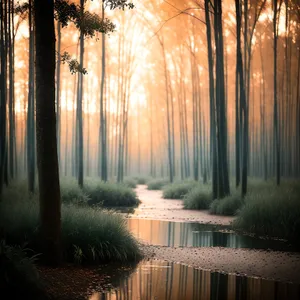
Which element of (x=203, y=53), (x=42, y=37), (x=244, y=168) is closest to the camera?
(x=42, y=37)

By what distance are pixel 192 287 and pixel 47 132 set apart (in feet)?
10.2

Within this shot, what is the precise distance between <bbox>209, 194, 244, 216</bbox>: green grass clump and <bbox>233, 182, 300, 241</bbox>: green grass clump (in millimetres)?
2582

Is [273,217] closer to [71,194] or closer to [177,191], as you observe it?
[71,194]

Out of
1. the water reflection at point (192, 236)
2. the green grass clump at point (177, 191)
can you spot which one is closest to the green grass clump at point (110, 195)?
the green grass clump at point (177, 191)

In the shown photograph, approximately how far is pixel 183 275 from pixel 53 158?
2718mm

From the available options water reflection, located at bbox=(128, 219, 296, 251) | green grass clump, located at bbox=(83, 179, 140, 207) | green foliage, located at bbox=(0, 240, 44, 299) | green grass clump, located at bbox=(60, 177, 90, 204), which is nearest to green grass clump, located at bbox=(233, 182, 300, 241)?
water reflection, located at bbox=(128, 219, 296, 251)

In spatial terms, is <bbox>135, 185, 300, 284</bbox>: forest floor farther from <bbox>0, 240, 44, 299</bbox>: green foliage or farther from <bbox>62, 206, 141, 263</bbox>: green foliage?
<bbox>0, 240, 44, 299</bbox>: green foliage

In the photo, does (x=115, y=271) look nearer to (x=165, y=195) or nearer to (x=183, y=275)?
(x=183, y=275)

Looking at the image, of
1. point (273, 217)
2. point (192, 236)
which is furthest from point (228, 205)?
point (192, 236)

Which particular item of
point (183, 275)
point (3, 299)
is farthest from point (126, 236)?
point (3, 299)

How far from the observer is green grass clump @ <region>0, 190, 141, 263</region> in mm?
7180

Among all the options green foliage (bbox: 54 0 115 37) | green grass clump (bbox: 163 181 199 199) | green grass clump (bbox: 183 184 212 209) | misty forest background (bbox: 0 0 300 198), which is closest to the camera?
green foliage (bbox: 54 0 115 37)

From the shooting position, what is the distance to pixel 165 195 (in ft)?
74.2

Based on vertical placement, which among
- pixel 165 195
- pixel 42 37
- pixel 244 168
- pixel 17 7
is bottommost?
pixel 165 195
